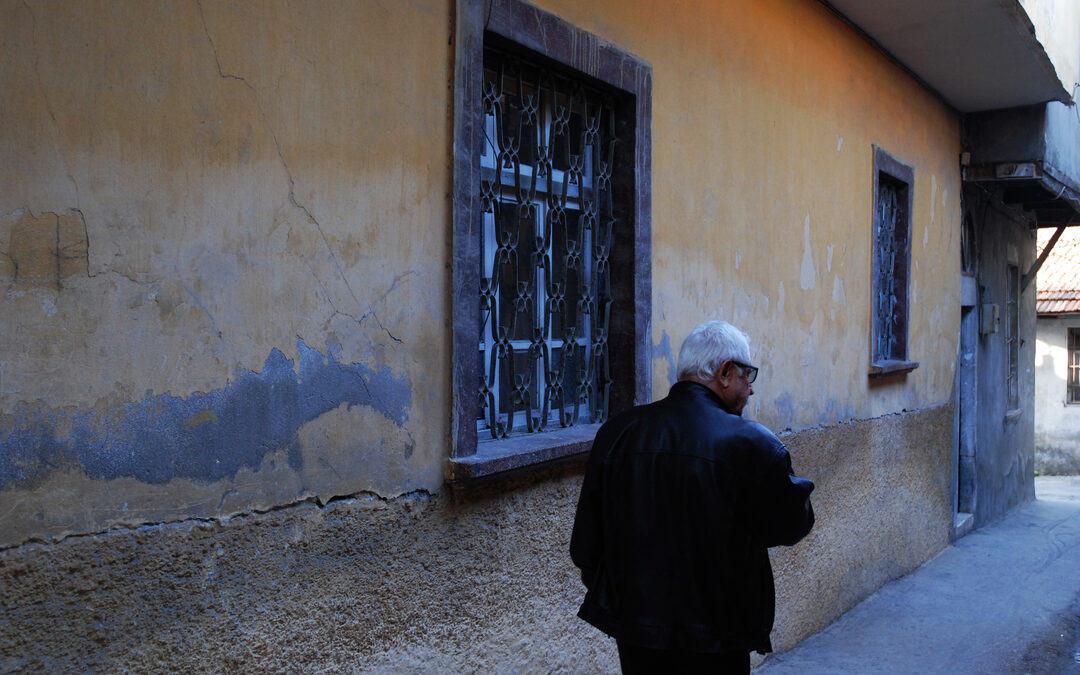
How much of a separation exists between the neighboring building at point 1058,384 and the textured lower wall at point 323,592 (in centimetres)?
1658

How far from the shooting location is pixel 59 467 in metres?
2.11

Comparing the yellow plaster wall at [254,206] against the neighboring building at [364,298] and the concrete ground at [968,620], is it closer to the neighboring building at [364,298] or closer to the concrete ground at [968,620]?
the neighboring building at [364,298]

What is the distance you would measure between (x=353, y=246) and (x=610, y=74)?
1.66 meters

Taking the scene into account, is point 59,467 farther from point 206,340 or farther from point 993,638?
point 993,638

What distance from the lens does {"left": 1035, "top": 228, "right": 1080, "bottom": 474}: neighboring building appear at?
17750mm

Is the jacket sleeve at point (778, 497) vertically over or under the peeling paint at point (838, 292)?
under

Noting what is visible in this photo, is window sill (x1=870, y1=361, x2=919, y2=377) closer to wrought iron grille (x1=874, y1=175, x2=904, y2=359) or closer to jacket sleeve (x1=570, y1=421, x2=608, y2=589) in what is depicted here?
wrought iron grille (x1=874, y1=175, x2=904, y2=359)

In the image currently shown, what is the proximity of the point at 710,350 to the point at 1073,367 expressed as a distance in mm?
18092

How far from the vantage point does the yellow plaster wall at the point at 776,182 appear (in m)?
4.52

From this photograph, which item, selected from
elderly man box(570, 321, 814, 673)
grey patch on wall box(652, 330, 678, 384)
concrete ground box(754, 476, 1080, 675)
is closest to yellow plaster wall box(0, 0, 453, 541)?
elderly man box(570, 321, 814, 673)

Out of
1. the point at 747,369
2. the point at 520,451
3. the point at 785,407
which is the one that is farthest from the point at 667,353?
the point at 747,369

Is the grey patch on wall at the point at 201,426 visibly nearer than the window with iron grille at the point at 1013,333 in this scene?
Yes

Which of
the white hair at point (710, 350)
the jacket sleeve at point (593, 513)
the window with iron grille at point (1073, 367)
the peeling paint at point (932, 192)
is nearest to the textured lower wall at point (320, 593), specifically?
the jacket sleeve at point (593, 513)

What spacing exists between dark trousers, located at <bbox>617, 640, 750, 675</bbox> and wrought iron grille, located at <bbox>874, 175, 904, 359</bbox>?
5.49m
